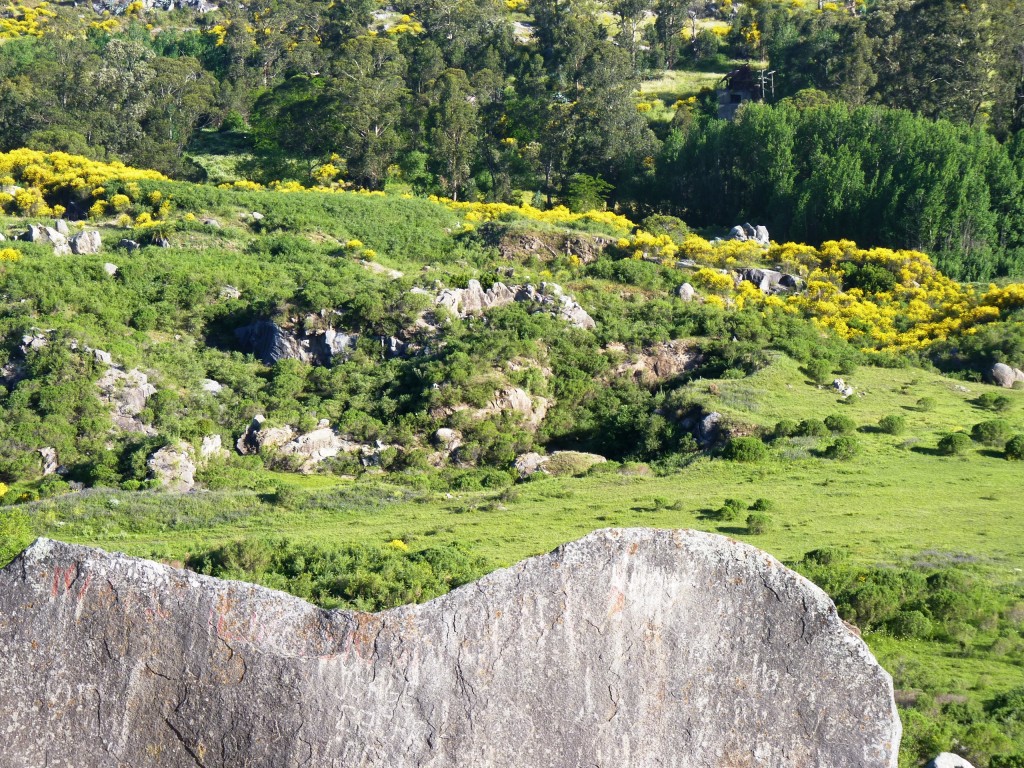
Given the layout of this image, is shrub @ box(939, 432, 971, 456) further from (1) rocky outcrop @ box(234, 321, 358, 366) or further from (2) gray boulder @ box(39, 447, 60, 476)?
(2) gray boulder @ box(39, 447, 60, 476)

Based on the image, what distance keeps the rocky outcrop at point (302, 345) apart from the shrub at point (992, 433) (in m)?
20.3

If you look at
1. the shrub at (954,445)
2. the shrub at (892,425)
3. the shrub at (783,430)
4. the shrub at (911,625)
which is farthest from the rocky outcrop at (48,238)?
the shrub at (911,625)

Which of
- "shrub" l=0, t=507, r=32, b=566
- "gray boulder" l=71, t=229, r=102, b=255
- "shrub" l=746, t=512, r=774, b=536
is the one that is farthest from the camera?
"gray boulder" l=71, t=229, r=102, b=255

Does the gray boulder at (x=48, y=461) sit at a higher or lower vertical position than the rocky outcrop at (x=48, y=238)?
lower

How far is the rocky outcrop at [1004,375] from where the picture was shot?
40562mm

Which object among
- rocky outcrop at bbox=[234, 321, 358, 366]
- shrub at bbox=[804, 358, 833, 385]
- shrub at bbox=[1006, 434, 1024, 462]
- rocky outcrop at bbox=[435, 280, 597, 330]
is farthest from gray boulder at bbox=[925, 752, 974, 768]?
rocky outcrop at bbox=[435, 280, 597, 330]

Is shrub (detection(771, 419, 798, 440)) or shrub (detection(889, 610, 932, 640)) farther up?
shrub (detection(889, 610, 932, 640))

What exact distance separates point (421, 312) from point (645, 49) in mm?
59087

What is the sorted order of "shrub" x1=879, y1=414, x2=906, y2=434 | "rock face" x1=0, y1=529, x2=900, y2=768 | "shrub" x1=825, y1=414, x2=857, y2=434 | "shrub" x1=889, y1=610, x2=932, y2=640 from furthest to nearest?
1. "shrub" x1=825, y1=414, x2=857, y2=434
2. "shrub" x1=879, y1=414, x2=906, y2=434
3. "shrub" x1=889, y1=610, x2=932, y2=640
4. "rock face" x1=0, y1=529, x2=900, y2=768

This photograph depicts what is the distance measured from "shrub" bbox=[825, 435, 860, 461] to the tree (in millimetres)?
40480

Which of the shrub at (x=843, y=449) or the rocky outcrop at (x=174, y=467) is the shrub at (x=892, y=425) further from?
the rocky outcrop at (x=174, y=467)

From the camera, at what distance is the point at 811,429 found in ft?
111

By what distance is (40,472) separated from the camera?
33094 millimetres

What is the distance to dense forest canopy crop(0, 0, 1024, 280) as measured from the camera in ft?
198
